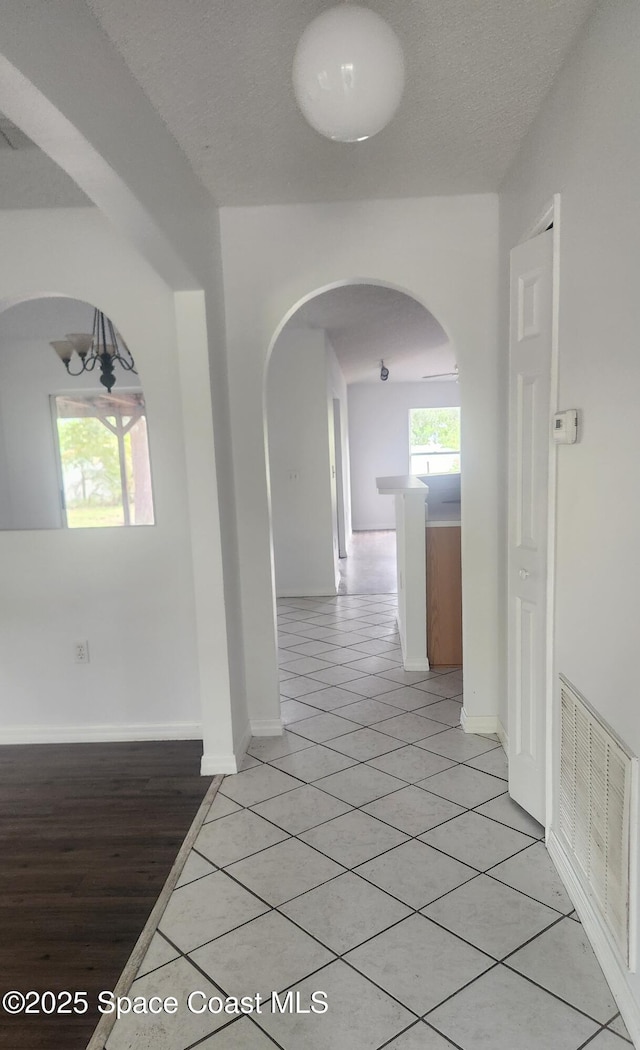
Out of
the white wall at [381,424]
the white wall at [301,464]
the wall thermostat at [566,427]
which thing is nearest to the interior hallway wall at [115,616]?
the wall thermostat at [566,427]

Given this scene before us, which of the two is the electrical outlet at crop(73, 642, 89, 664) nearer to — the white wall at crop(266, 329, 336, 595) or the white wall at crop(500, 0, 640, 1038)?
the white wall at crop(500, 0, 640, 1038)

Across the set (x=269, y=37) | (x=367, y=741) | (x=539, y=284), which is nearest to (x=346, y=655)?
(x=367, y=741)

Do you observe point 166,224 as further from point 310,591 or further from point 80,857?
point 310,591

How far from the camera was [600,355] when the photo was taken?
160 centimetres

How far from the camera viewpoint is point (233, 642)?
2.81 metres

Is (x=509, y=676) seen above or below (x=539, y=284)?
below

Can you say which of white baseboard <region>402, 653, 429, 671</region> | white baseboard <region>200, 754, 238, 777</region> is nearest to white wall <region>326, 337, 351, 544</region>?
white baseboard <region>402, 653, 429, 671</region>

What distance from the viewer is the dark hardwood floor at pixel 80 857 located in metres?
1.68

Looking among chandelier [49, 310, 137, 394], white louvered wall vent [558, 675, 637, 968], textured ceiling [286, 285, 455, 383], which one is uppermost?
textured ceiling [286, 285, 455, 383]

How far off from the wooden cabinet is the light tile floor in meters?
0.97

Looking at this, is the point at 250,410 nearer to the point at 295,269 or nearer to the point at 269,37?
the point at 295,269

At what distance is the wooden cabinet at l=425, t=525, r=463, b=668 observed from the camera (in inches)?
151

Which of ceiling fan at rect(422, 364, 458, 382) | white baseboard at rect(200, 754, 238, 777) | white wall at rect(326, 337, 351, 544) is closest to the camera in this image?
white baseboard at rect(200, 754, 238, 777)

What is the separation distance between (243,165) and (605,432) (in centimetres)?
169
